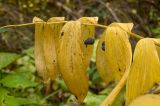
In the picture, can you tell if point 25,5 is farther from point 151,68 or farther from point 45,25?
point 151,68

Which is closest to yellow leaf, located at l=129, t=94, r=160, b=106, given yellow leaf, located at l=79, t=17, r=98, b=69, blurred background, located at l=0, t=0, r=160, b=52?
yellow leaf, located at l=79, t=17, r=98, b=69

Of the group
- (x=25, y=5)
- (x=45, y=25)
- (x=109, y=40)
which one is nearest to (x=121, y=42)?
(x=109, y=40)

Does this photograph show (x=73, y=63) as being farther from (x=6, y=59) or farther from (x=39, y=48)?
(x=6, y=59)

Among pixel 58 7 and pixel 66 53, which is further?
pixel 58 7

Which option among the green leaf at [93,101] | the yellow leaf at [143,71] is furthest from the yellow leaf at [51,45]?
the green leaf at [93,101]

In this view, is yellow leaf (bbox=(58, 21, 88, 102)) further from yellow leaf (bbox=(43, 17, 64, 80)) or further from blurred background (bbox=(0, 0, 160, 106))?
blurred background (bbox=(0, 0, 160, 106))

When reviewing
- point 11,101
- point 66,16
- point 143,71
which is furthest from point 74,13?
point 143,71

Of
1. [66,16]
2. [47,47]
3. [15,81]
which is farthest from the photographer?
[66,16]

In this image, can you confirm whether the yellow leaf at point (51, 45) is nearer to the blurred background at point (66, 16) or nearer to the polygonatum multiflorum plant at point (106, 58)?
the polygonatum multiflorum plant at point (106, 58)
